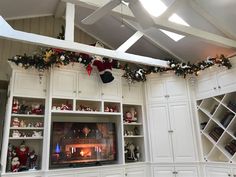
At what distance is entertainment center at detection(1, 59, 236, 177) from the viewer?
3447 millimetres

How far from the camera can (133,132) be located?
4.54 m

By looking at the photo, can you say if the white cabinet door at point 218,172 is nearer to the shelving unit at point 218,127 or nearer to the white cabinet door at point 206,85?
the shelving unit at point 218,127

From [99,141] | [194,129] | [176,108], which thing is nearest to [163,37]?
[176,108]

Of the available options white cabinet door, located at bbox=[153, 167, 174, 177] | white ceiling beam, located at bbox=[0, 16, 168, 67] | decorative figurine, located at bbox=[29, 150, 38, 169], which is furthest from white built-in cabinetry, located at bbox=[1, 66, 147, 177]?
white ceiling beam, located at bbox=[0, 16, 168, 67]

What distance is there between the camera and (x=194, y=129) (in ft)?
12.9

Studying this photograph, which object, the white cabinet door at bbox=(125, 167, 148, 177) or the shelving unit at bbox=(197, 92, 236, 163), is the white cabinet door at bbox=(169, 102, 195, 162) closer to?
the shelving unit at bbox=(197, 92, 236, 163)

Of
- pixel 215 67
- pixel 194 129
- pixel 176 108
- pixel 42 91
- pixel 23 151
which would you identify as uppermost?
pixel 215 67

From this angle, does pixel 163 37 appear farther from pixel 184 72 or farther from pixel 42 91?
pixel 42 91

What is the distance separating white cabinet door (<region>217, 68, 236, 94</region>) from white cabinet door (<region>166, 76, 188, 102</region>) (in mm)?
675

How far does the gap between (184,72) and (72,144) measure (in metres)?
2.40

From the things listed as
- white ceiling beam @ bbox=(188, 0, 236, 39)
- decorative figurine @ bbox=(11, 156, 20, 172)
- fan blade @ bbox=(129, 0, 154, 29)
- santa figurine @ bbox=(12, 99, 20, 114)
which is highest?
white ceiling beam @ bbox=(188, 0, 236, 39)

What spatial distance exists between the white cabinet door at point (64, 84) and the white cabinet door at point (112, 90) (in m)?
0.59

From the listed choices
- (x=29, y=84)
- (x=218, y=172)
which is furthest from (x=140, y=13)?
(x=218, y=172)

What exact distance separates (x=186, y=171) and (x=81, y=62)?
8.84 feet
